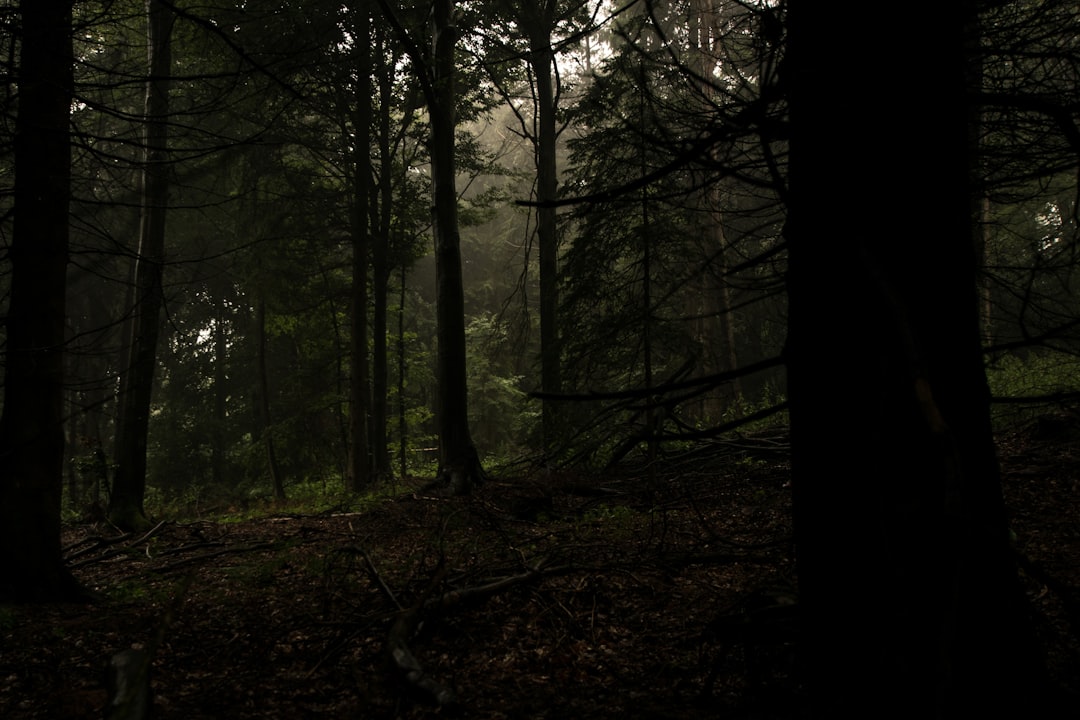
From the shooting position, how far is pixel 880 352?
5.69 feet

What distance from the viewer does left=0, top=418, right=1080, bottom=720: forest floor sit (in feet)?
10.00

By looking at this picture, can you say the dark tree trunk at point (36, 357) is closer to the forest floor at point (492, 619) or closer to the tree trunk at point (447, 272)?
the forest floor at point (492, 619)

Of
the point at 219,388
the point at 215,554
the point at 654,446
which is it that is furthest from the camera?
the point at 219,388

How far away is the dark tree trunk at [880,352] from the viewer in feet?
5.60

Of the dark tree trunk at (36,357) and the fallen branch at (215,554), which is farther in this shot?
the fallen branch at (215,554)

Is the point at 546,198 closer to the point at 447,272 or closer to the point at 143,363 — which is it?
the point at 447,272

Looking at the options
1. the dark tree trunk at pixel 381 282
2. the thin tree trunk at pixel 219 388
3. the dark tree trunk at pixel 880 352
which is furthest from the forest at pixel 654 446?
the thin tree trunk at pixel 219 388

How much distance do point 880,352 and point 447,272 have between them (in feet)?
28.7

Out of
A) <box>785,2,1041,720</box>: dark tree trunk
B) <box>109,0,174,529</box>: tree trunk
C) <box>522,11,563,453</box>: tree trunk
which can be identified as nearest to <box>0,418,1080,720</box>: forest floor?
<box>785,2,1041,720</box>: dark tree trunk

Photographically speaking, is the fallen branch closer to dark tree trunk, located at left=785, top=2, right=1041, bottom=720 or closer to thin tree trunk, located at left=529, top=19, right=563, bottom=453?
thin tree trunk, located at left=529, top=19, right=563, bottom=453

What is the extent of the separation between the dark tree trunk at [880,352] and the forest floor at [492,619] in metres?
0.34

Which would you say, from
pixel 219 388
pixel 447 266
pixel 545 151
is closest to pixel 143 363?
pixel 447 266

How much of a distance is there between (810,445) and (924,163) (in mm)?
918

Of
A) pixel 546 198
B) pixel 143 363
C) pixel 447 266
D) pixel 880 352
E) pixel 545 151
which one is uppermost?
pixel 545 151
